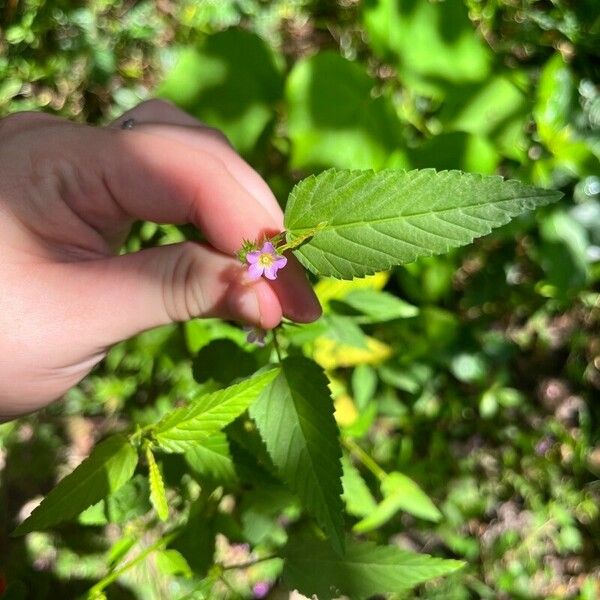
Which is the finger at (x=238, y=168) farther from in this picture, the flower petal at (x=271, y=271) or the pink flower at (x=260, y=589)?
the pink flower at (x=260, y=589)

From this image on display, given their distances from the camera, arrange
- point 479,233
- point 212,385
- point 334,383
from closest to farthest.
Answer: point 479,233, point 212,385, point 334,383

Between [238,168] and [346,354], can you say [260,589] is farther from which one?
[238,168]

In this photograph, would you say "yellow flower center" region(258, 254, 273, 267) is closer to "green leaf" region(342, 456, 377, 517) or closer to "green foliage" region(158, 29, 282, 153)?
"green leaf" region(342, 456, 377, 517)

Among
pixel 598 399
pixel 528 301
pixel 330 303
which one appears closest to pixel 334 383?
pixel 330 303

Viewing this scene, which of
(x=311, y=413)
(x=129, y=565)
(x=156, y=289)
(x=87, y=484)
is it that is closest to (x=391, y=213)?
(x=311, y=413)

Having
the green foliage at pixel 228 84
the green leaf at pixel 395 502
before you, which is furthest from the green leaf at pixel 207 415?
the green foliage at pixel 228 84

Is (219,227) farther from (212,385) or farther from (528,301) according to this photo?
(528,301)
